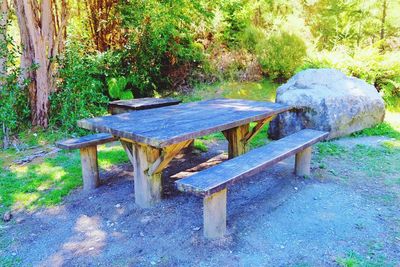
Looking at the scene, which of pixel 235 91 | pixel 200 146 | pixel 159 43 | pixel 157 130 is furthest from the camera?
pixel 235 91

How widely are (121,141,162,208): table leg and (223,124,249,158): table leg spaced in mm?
1341

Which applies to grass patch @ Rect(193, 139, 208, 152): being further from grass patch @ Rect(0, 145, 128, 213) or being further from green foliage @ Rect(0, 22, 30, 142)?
green foliage @ Rect(0, 22, 30, 142)

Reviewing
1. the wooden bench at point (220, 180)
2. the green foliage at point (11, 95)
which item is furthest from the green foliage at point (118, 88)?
the wooden bench at point (220, 180)

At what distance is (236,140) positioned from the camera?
4297mm

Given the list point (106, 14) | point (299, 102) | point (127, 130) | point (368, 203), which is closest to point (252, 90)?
point (299, 102)

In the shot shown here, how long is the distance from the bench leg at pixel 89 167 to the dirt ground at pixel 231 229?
118 millimetres

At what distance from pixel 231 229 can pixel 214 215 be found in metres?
0.28

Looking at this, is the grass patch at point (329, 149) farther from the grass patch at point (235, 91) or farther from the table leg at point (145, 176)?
the grass patch at point (235, 91)

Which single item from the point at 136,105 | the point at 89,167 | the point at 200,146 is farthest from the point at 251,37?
the point at 89,167

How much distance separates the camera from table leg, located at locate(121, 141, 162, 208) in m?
3.15

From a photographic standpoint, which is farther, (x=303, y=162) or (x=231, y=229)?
(x=303, y=162)

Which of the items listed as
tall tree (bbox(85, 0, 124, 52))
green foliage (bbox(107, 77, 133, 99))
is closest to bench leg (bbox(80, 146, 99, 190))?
green foliage (bbox(107, 77, 133, 99))

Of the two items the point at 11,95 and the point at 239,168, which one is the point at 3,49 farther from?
the point at 239,168

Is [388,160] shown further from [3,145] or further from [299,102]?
[3,145]
